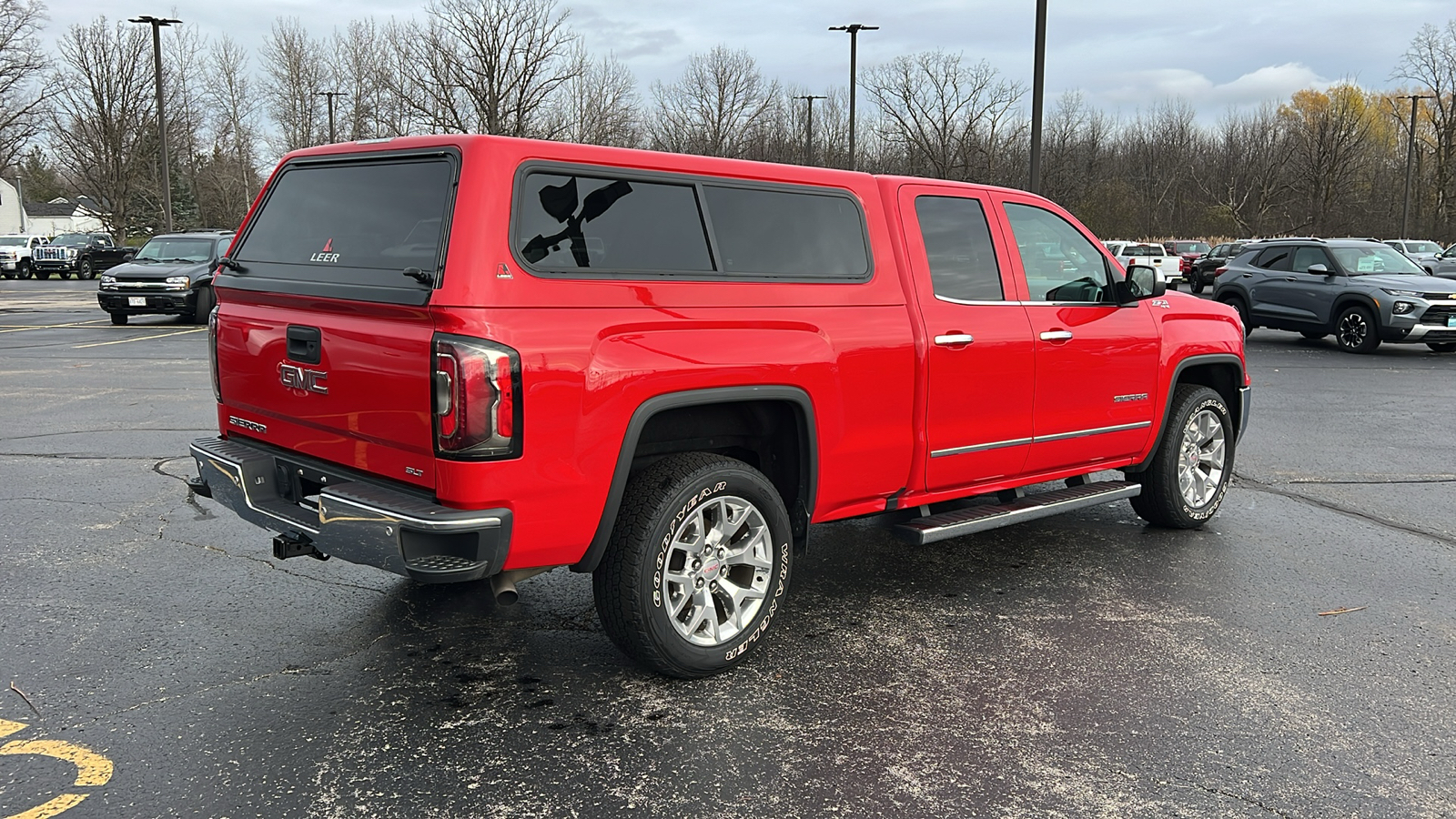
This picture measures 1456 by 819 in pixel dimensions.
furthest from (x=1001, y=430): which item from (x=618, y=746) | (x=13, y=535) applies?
(x=13, y=535)

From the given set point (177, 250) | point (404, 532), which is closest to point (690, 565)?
point (404, 532)

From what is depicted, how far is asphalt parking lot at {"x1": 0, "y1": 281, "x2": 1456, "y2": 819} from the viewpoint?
126 inches

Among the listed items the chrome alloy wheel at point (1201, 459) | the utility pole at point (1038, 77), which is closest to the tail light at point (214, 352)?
the chrome alloy wheel at point (1201, 459)

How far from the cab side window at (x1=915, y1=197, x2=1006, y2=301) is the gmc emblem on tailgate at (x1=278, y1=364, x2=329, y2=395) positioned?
2.62m

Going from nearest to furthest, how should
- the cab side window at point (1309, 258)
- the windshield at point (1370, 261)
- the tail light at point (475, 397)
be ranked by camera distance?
the tail light at point (475, 397) → the windshield at point (1370, 261) → the cab side window at point (1309, 258)

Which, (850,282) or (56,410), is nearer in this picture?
(850,282)

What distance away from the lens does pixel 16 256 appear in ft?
137

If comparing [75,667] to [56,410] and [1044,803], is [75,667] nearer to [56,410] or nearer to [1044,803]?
[1044,803]

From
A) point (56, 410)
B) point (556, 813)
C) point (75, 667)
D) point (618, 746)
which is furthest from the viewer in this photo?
point (56, 410)

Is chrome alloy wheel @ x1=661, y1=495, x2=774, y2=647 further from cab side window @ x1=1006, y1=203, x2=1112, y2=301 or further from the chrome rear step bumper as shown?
cab side window @ x1=1006, y1=203, x2=1112, y2=301

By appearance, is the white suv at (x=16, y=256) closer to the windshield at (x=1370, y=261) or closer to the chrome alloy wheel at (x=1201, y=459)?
the windshield at (x=1370, y=261)

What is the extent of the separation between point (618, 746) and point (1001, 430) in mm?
2479

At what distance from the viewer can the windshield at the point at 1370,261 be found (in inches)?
658

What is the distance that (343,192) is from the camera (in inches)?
165
